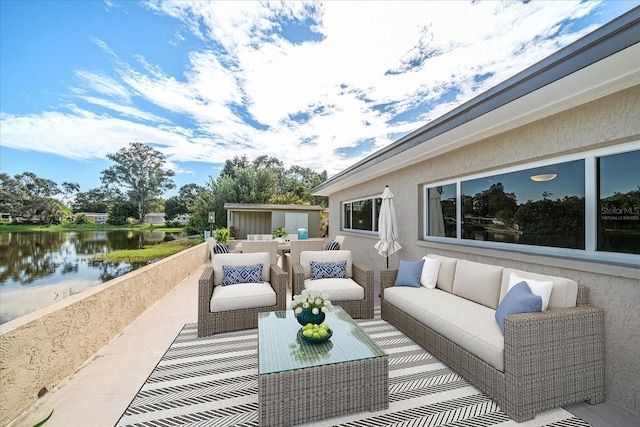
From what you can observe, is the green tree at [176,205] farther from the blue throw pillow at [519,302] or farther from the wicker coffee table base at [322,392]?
the blue throw pillow at [519,302]

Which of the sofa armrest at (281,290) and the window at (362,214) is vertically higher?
the window at (362,214)

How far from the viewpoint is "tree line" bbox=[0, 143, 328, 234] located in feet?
54.9

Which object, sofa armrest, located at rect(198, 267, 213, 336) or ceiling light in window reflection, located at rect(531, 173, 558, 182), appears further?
sofa armrest, located at rect(198, 267, 213, 336)

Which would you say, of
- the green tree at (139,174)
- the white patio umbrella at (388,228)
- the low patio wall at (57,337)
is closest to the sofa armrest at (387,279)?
the white patio umbrella at (388,228)

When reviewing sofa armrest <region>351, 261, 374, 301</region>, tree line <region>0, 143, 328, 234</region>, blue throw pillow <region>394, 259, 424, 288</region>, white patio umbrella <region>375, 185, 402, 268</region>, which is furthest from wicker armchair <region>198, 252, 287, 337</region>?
tree line <region>0, 143, 328, 234</region>

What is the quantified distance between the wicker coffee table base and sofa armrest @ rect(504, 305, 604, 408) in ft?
3.34

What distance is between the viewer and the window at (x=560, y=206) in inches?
100

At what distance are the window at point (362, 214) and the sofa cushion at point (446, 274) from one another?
3563mm

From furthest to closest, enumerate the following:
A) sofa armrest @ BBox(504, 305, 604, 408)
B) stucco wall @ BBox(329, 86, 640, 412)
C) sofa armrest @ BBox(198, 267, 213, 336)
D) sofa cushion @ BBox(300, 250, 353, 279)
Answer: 1. sofa cushion @ BBox(300, 250, 353, 279)
2. sofa armrest @ BBox(198, 267, 213, 336)
3. stucco wall @ BBox(329, 86, 640, 412)
4. sofa armrest @ BBox(504, 305, 604, 408)

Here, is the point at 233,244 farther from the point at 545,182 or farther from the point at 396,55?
the point at 545,182

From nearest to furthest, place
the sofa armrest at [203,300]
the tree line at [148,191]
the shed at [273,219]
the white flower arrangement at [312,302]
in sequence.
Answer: the white flower arrangement at [312,302] < the sofa armrest at [203,300] < the shed at [273,219] < the tree line at [148,191]

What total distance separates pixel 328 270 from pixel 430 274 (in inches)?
64.1

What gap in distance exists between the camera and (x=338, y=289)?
14.0ft

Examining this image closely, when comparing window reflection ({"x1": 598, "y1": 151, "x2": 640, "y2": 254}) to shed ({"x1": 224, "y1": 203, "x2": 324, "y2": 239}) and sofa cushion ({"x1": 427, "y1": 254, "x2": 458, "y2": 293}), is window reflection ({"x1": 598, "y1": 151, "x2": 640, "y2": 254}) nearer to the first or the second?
sofa cushion ({"x1": 427, "y1": 254, "x2": 458, "y2": 293})
